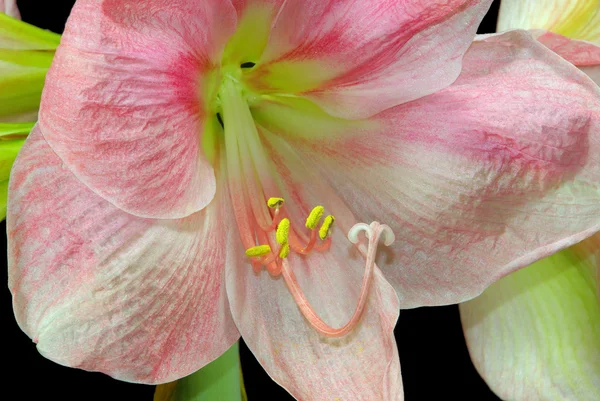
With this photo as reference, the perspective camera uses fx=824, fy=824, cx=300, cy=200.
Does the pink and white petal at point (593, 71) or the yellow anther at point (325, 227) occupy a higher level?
the pink and white petal at point (593, 71)

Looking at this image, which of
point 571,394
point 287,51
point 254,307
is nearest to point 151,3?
point 287,51

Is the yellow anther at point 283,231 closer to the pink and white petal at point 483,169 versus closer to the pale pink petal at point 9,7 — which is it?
the pink and white petal at point 483,169

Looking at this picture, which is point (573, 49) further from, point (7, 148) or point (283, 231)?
point (7, 148)

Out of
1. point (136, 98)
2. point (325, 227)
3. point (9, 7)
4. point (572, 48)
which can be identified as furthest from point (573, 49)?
point (9, 7)

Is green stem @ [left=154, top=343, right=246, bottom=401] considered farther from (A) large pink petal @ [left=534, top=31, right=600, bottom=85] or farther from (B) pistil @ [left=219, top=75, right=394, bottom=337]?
(A) large pink petal @ [left=534, top=31, right=600, bottom=85]

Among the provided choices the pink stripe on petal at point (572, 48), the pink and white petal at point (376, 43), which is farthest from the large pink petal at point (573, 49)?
the pink and white petal at point (376, 43)

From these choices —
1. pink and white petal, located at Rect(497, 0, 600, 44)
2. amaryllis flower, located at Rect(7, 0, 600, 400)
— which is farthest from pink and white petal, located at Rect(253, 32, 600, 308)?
pink and white petal, located at Rect(497, 0, 600, 44)

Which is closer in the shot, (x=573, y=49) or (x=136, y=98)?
(x=136, y=98)
